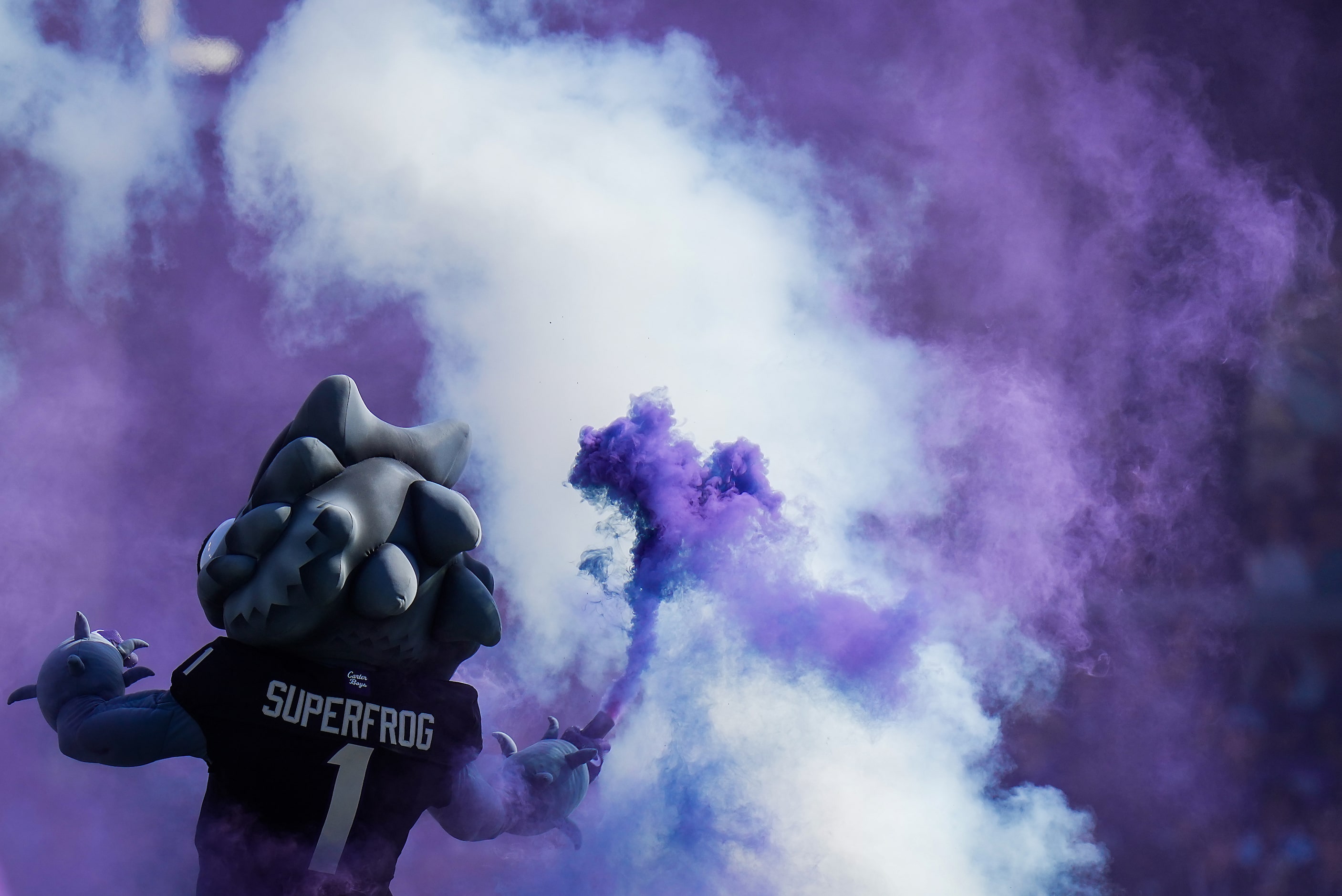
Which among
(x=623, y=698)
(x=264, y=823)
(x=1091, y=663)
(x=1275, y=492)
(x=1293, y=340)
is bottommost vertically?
(x=264, y=823)

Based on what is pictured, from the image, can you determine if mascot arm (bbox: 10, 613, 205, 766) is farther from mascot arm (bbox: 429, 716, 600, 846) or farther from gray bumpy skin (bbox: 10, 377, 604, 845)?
mascot arm (bbox: 429, 716, 600, 846)

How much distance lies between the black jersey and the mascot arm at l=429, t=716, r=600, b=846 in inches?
13.2

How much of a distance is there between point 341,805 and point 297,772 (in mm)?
236

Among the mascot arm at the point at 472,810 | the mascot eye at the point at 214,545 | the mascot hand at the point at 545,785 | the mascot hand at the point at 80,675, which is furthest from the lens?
the mascot hand at the point at 545,785

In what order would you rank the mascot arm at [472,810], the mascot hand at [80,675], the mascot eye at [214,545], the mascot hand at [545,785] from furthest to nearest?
the mascot hand at [545,785] → the mascot arm at [472,810] → the mascot hand at [80,675] → the mascot eye at [214,545]

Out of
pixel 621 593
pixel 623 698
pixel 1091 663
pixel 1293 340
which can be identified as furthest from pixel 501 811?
pixel 1293 340

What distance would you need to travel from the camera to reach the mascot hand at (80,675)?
4371 millimetres

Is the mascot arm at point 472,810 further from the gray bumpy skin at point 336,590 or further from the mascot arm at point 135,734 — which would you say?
the mascot arm at point 135,734

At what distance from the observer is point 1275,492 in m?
5.49

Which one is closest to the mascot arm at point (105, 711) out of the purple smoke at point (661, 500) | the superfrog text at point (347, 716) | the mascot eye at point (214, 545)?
the superfrog text at point (347, 716)

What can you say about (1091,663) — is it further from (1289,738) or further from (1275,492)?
(1275,492)

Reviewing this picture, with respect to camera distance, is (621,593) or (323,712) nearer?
(323,712)

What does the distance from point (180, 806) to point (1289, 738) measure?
21.0 feet

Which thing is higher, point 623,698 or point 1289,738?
point 1289,738
